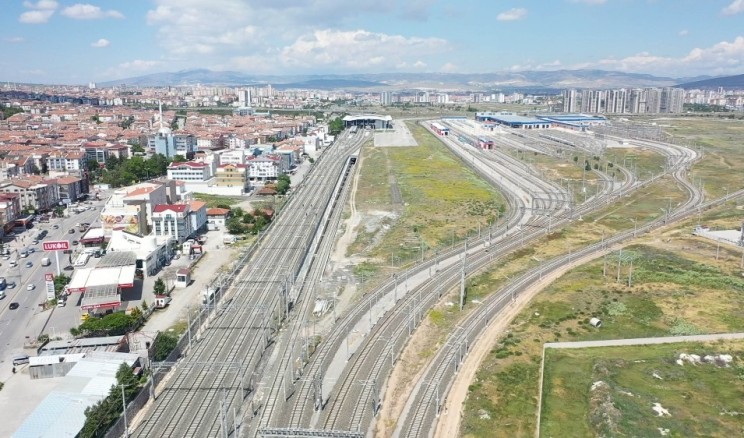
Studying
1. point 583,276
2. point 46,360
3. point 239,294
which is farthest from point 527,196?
point 46,360

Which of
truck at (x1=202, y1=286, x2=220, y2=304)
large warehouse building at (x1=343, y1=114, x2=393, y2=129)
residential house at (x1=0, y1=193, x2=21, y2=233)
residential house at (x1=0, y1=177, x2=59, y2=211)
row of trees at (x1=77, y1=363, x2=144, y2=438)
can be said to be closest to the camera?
row of trees at (x1=77, y1=363, x2=144, y2=438)

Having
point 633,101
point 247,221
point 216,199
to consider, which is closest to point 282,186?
point 216,199

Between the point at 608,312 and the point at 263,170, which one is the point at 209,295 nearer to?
the point at 608,312

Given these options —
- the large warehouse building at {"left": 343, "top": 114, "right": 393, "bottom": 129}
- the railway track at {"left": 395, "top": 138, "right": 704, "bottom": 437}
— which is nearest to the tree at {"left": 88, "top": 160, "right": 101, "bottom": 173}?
the railway track at {"left": 395, "top": 138, "right": 704, "bottom": 437}

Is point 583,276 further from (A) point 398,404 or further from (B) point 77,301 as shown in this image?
(B) point 77,301

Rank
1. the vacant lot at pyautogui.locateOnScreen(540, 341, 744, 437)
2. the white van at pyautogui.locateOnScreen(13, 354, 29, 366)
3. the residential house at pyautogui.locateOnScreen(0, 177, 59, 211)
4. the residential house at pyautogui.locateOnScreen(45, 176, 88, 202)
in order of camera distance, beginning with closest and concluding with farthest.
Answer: the vacant lot at pyautogui.locateOnScreen(540, 341, 744, 437) → the white van at pyautogui.locateOnScreen(13, 354, 29, 366) → the residential house at pyautogui.locateOnScreen(0, 177, 59, 211) → the residential house at pyautogui.locateOnScreen(45, 176, 88, 202)

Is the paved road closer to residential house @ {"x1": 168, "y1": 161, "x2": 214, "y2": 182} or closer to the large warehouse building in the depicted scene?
residential house @ {"x1": 168, "y1": 161, "x2": 214, "y2": 182}
